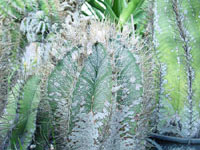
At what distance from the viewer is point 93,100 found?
0.35 m

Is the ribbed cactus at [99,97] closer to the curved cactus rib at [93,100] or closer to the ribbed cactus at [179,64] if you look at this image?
the curved cactus rib at [93,100]

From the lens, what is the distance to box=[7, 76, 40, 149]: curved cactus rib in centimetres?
39

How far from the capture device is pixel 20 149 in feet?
1.22

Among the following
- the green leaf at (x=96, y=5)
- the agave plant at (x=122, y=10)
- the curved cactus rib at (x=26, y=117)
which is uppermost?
the green leaf at (x=96, y=5)

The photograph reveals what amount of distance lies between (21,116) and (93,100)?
0.12 m

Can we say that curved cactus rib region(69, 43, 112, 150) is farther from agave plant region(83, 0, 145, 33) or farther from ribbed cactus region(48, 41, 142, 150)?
agave plant region(83, 0, 145, 33)

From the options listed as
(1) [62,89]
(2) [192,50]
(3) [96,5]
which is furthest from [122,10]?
(1) [62,89]

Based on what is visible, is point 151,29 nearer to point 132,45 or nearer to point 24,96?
point 132,45

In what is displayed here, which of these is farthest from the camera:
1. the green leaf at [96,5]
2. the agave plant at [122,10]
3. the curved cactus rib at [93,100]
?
the green leaf at [96,5]

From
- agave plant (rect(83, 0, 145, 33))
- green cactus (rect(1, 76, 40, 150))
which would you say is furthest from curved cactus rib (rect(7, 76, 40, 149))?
agave plant (rect(83, 0, 145, 33))

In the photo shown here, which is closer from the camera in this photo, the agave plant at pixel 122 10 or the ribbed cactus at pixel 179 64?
the ribbed cactus at pixel 179 64

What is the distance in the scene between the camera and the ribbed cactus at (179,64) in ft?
1.60

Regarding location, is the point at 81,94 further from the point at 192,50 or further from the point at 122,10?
the point at 122,10

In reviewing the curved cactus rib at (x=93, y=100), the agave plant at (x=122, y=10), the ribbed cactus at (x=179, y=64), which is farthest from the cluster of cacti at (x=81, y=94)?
the agave plant at (x=122, y=10)
